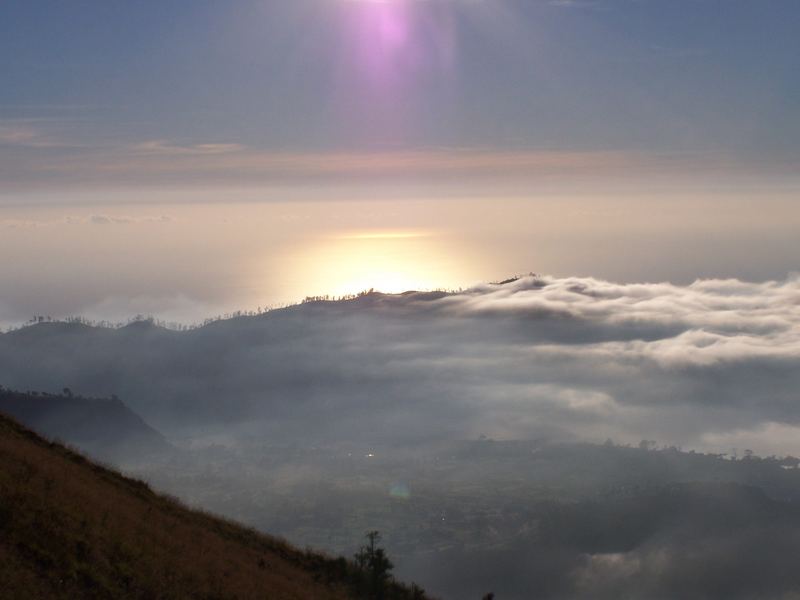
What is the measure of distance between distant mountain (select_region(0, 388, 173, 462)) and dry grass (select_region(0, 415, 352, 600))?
7714cm

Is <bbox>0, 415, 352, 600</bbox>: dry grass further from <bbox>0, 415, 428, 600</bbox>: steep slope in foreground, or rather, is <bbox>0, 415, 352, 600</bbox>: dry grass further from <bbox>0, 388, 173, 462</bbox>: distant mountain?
<bbox>0, 388, 173, 462</bbox>: distant mountain

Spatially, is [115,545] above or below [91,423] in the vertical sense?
below

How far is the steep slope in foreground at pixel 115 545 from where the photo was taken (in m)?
12.8

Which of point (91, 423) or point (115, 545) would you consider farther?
point (91, 423)

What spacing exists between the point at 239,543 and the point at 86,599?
8937mm

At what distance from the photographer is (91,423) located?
350 feet

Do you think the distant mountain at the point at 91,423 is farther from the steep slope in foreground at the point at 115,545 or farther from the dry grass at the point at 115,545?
the steep slope in foreground at the point at 115,545


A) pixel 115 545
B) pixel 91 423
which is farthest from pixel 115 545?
pixel 91 423

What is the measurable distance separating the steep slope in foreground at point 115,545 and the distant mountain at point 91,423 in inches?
3045

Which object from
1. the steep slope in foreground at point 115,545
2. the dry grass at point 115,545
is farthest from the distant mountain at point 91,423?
the steep slope in foreground at point 115,545

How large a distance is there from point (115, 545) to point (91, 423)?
101508 millimetres

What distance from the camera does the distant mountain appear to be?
95.2 m

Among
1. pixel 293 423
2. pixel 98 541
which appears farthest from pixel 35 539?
pixel 293 423

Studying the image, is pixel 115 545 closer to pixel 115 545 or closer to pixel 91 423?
pixel 115 545
